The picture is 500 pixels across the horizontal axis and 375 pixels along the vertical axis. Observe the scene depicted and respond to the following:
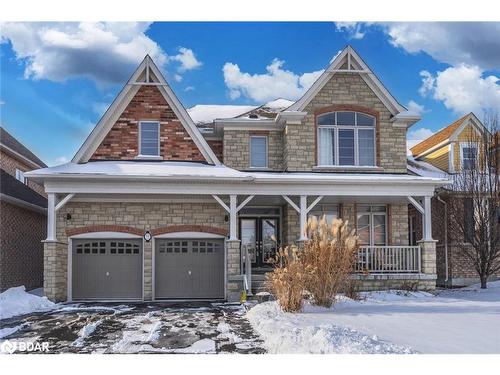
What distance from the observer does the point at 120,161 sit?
17797mm

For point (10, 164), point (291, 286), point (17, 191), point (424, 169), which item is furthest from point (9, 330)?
point (424, 169)

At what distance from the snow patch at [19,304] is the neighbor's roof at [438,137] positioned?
15818mm

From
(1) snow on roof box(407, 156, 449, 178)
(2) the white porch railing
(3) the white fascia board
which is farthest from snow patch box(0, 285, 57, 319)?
(1) snow on roof box(407, 156, 449, 178)

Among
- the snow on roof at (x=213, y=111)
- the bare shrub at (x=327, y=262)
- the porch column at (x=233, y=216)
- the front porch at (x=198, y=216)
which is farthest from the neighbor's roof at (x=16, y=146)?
the bare shrub at (x=327, y=262)

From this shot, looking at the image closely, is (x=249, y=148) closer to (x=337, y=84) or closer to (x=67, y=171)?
(x=337, y=84)

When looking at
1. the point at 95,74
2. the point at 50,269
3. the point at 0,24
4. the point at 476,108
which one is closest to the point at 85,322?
the point at 50,269

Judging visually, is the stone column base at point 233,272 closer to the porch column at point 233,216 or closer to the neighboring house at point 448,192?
the porch column at point 233,216

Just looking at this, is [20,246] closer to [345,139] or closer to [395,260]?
[345,139]

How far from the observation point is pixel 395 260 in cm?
1744

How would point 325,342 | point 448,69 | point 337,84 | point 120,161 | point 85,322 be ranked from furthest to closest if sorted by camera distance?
point 337,84 → point 120,161 → point 448,69 → point 85,322 → point 325,342

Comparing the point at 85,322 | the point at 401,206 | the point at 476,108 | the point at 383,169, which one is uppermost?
the point at 476,108

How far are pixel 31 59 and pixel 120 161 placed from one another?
423cm

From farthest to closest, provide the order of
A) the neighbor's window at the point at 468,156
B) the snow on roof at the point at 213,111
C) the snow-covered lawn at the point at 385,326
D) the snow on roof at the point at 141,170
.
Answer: the snow on roof at the point at 213,111, the neighbor's window at the point at 468,156, the snow on roof at the point at 141,170, the snow-covered lawn at the point at 385,326

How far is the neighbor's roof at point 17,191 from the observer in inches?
702
